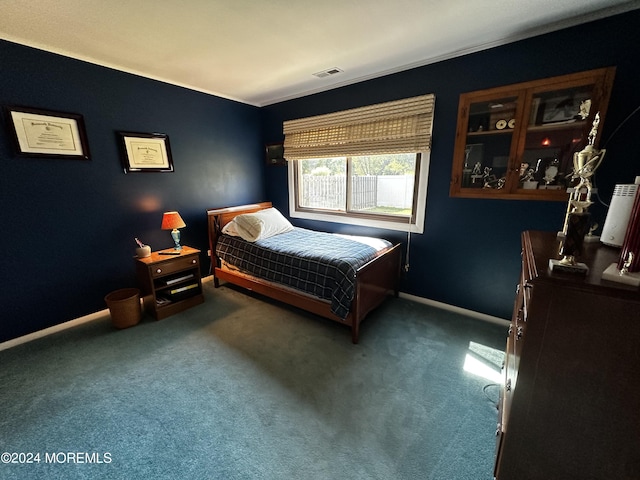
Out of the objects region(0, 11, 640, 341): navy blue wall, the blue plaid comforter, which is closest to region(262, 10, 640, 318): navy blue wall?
region(0, 11, 640, 341): navy blue wall

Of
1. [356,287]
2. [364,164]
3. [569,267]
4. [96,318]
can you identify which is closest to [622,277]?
[569,267]

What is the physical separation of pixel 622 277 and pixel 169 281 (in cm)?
314

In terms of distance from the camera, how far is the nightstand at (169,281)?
2554 millimetres

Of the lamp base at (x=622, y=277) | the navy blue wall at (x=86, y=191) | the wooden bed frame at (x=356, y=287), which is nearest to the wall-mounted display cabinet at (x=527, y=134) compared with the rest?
the wooden bed frame at (x=356, y=287)

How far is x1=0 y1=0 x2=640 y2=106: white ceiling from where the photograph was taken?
1653 mm

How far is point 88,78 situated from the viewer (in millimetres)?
2359


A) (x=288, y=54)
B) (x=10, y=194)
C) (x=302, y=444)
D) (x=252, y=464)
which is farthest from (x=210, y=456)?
(x=288, y=54)

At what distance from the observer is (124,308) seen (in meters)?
2.42

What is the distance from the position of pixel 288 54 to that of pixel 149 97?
5.32 feet

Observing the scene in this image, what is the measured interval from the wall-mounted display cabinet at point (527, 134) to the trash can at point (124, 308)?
3.31m

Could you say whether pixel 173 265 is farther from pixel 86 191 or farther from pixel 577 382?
pixel 577 382

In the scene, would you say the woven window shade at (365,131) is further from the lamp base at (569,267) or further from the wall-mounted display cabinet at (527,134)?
the lamp base at (569,267)

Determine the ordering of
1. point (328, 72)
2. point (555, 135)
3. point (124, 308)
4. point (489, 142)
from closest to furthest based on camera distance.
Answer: point (555, 135) < point (489, 142) < point (124, 308) < point (328, 72)

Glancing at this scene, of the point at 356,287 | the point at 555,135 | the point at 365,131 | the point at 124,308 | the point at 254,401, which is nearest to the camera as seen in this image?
the point at 254,401
